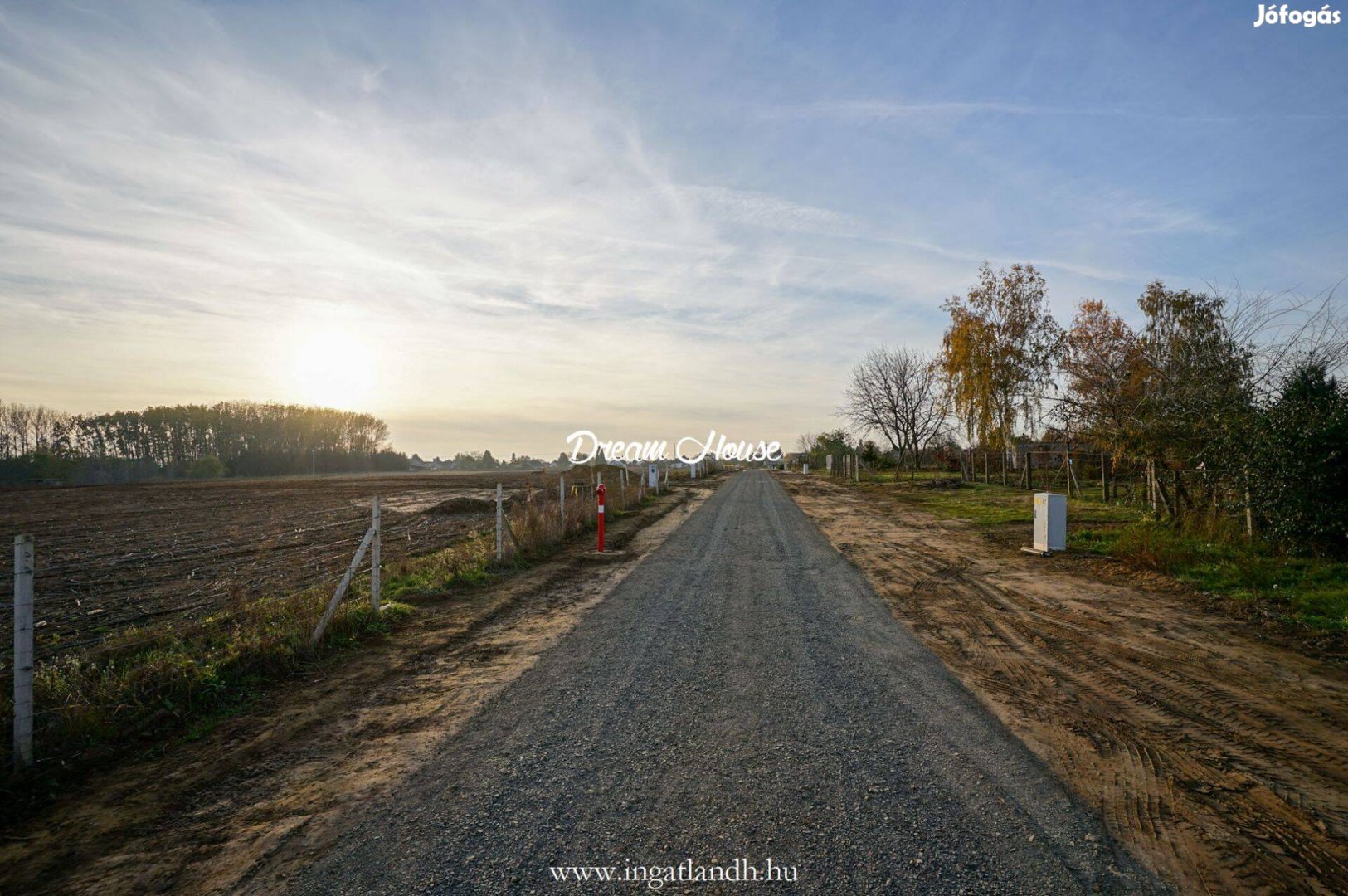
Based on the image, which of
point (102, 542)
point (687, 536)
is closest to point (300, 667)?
point (687, 536)

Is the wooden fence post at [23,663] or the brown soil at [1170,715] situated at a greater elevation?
the wooden fence post at [23,663]

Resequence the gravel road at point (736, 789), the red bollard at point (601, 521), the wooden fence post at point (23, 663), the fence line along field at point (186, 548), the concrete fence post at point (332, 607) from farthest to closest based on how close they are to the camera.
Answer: the red bollard at point (601, 521)
the fence line along field at point (186, 548)
the concrete fence post at point (332, 607)
the wooden fence post at point (23, 663)
the gravel road at point (736, 789)

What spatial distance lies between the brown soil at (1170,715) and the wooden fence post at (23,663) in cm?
621

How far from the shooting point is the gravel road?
2.94 meters

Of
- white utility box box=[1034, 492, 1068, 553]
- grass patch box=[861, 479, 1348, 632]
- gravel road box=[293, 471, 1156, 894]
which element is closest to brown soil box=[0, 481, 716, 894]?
gravel road box=[293, 471, 1156, 894]

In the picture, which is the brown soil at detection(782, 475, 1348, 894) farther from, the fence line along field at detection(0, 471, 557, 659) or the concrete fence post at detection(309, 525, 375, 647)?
the fence line along field at detection(0, 471, 557, 659)

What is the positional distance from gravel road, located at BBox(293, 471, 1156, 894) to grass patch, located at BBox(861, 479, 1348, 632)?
502 centimetres

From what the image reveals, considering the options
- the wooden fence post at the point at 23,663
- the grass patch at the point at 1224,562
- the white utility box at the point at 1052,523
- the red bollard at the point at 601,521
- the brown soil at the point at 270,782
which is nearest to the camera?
the brown soil at the point at 270,782

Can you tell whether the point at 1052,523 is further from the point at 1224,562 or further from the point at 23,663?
the point at 23,663

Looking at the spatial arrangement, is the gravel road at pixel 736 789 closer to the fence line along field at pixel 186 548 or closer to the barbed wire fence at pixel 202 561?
the barbed wire fence at pixel 202 561

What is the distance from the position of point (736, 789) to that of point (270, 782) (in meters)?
2.79

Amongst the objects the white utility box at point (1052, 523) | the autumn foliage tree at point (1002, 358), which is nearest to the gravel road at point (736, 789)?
the white utility box at point (1052, 523)

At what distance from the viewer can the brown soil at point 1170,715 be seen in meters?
3.15

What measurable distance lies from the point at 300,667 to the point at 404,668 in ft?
3.08
